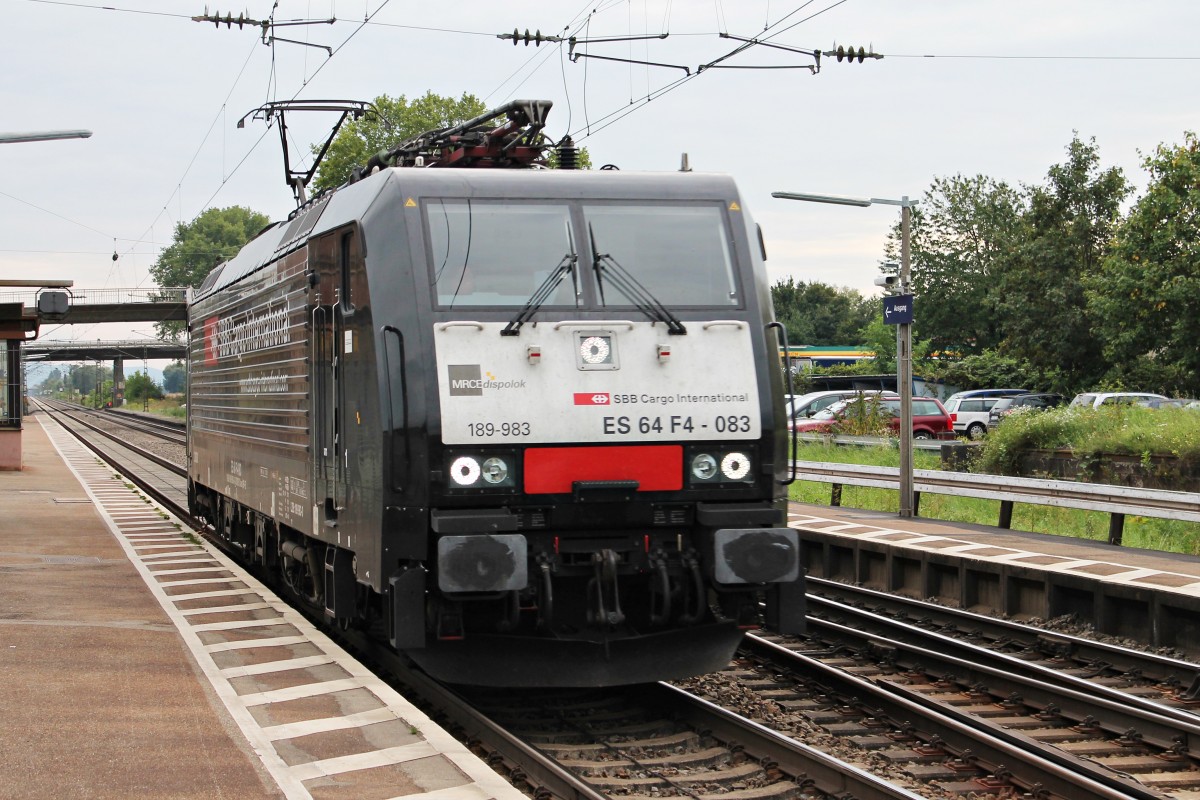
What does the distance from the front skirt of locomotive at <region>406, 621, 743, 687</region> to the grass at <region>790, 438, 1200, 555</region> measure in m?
9.59

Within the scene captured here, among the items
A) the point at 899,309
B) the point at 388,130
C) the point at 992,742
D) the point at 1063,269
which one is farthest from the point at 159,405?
the point at 992,742

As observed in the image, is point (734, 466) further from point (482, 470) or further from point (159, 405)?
point (159, 405)

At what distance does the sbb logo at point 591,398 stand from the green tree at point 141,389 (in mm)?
119216

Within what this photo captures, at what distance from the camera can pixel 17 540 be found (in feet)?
55.3

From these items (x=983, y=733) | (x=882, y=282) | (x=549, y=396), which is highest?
(x=882, y=282)

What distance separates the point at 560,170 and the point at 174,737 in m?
4.12

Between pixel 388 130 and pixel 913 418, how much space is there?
1406 inches

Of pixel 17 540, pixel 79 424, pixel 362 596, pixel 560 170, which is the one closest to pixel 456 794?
pixel 362 596

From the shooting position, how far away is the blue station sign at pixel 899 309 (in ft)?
57.8

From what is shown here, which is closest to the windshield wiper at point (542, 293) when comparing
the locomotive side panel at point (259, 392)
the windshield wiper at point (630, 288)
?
the windshield wiper at point (630, 288)

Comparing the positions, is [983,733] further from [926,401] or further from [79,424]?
[79,424]

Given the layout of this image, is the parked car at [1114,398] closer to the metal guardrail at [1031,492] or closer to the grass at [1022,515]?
the grass at [1022,515]

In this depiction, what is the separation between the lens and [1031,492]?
648 inches

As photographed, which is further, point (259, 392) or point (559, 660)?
point (259, 392)
